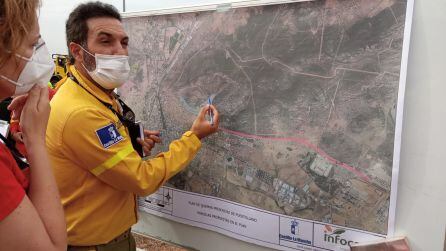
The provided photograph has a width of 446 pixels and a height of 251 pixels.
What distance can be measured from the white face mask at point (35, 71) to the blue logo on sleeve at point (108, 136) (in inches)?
12.1

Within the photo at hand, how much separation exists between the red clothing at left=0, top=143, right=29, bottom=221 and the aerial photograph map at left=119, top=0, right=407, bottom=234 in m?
0.79

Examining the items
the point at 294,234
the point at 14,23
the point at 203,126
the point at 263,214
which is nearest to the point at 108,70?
the point at 203,126

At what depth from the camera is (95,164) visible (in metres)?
1.15

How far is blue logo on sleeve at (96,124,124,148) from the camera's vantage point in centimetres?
114

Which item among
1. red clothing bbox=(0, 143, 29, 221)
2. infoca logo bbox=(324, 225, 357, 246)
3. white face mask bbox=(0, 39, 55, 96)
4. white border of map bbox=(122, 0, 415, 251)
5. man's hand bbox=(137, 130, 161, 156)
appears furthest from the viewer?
man's hand bbox=(137, 130, 161, 156)

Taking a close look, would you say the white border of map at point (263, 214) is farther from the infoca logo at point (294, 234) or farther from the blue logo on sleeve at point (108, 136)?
the blue logo on sleeve at point (108, 136)

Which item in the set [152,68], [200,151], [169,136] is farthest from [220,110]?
[152,68]

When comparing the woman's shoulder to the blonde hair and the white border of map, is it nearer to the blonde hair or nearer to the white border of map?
the blonde hair

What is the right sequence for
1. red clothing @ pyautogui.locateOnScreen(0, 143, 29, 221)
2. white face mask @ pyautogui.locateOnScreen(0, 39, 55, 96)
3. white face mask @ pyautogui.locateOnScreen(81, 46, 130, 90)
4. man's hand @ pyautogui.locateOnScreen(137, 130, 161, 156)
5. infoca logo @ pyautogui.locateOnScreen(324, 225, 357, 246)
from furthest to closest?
man's hand @ pyautogui.locateOnScreen(137, 130, 161, 156) → white face mask @ pyautogui.locateOnScreen(81, 46, 130, 90) → infoca logo @ pyautogui.locateOnScreen(324, 225, 357, 246) → white face mask @ pyautogui.locateOnScreen(0, 39, 55, 96) → red clothing @ pyautogui.locateOnScreen(0, 143, 29, 221)

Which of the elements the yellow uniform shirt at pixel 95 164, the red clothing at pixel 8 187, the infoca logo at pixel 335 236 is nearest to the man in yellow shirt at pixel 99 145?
the yellow uniform shirt at pixel 95 164

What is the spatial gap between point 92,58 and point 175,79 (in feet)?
1.14

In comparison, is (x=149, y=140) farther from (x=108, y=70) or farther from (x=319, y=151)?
(x=319, y=151)

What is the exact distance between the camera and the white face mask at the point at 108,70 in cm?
130

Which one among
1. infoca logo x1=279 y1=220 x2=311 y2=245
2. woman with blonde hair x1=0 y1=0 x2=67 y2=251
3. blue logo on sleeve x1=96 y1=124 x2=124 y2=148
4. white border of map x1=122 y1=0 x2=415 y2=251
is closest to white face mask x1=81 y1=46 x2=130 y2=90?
blue logo on sleeve x1=96 y1=124 x2=124 y2=148
